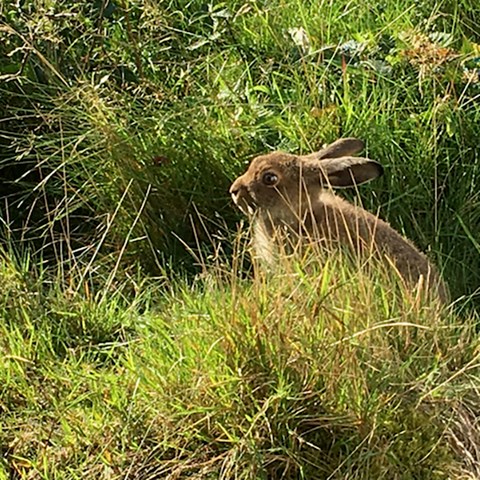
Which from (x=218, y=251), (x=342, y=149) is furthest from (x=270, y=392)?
(x=342, y=149)

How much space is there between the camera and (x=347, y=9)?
19.1ft

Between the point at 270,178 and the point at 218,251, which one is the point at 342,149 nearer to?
the point at 270,178

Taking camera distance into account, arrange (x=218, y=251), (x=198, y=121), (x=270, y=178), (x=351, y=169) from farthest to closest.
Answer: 1. (x=198, y=121)
2. (x=270, y=178)
3. (x=351, y=169)
4. (x=218, y=251)

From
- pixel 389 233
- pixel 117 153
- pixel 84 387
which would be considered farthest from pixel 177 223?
pixel 84 387

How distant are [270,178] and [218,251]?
482 millimetres

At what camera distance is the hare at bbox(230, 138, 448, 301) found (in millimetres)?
4527

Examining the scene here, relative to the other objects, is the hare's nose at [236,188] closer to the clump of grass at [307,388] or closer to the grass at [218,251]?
the grass at [218,251]

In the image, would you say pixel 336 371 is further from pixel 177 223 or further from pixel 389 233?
pixel 177 223

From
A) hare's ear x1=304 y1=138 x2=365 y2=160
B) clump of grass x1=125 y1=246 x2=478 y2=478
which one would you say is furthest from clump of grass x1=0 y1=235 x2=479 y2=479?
hare's ear x1=304 y1=138 x2=365 y2=160

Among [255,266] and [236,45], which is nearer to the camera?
[255,266]

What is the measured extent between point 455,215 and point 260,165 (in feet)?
2.67

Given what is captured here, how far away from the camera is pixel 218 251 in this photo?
4.48 m

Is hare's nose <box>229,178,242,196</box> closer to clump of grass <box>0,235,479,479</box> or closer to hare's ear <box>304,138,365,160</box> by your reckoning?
hare's ear <box>304,138,365,160</box>

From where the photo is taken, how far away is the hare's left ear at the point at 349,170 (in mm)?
4672
